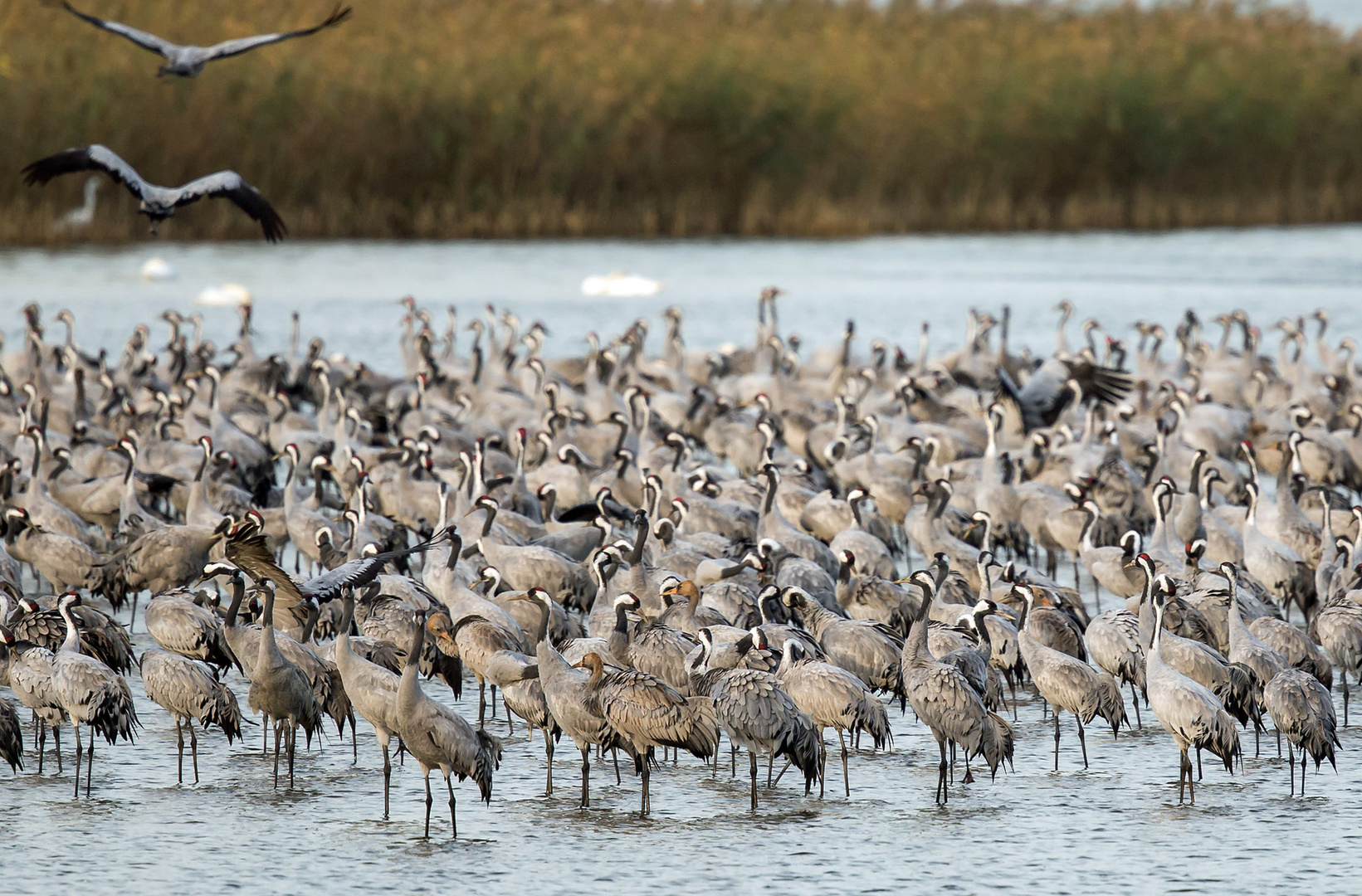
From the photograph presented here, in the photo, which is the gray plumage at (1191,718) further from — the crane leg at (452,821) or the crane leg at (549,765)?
the crane leg at (452,821)

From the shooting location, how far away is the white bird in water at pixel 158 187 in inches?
480

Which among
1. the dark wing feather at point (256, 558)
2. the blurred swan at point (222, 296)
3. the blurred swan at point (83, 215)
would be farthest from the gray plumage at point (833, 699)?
the blurred swan at point (83, 215)

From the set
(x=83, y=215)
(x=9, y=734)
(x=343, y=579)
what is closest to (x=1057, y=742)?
(x=343, y=579)

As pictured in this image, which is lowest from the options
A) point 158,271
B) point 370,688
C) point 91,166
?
point 370,688

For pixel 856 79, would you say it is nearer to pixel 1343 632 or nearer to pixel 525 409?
pixel 525 409

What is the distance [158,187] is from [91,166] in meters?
0.45

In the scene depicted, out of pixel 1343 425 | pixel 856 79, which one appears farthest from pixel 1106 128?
pixel 1343 425

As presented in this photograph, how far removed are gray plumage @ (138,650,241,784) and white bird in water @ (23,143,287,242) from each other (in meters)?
3.59

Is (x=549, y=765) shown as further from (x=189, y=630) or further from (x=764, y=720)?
(x=189, y=630)

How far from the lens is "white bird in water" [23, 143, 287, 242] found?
40.0 feet

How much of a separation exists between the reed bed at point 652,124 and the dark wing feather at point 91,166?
21.7 meters

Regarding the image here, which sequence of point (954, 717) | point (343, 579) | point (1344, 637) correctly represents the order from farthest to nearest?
point (1344, 637) < point (343, 579) < point (954, 717)

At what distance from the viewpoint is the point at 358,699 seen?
357 inches

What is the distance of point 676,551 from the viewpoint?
12375 mm
